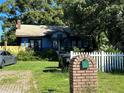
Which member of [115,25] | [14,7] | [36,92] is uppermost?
[14,7]

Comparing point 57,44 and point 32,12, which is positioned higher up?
point 32,12

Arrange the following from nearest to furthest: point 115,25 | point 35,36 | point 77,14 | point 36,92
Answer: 1. point 36,92
2. point 115,25
3. point 77,14
4. point 35,36

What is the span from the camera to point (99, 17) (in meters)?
38.1

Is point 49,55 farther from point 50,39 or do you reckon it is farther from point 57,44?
point 50,39

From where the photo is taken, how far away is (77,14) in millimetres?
41438

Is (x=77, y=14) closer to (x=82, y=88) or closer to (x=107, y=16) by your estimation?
(x=107, y=16)

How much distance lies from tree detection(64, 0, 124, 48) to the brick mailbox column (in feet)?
72.9

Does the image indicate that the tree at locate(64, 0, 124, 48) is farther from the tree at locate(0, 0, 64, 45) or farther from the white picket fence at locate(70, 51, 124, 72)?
the tree at locate(0, 0, 64, 45)

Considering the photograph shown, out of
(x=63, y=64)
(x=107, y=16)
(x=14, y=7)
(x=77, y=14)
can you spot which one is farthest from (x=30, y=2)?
(x=63, y=64)

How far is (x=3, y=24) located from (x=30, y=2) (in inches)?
244

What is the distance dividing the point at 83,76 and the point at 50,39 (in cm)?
4320

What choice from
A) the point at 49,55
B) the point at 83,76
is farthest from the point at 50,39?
the point at 83,76

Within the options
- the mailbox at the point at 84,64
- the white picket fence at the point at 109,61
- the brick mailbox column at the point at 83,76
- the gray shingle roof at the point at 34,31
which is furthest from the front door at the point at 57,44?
the mailbox at the point at 84,64

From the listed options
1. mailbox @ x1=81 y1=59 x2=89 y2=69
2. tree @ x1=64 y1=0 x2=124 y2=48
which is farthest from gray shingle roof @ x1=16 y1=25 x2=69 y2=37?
mailbox @ x1=81 y1=59 x2=89 y2=69
